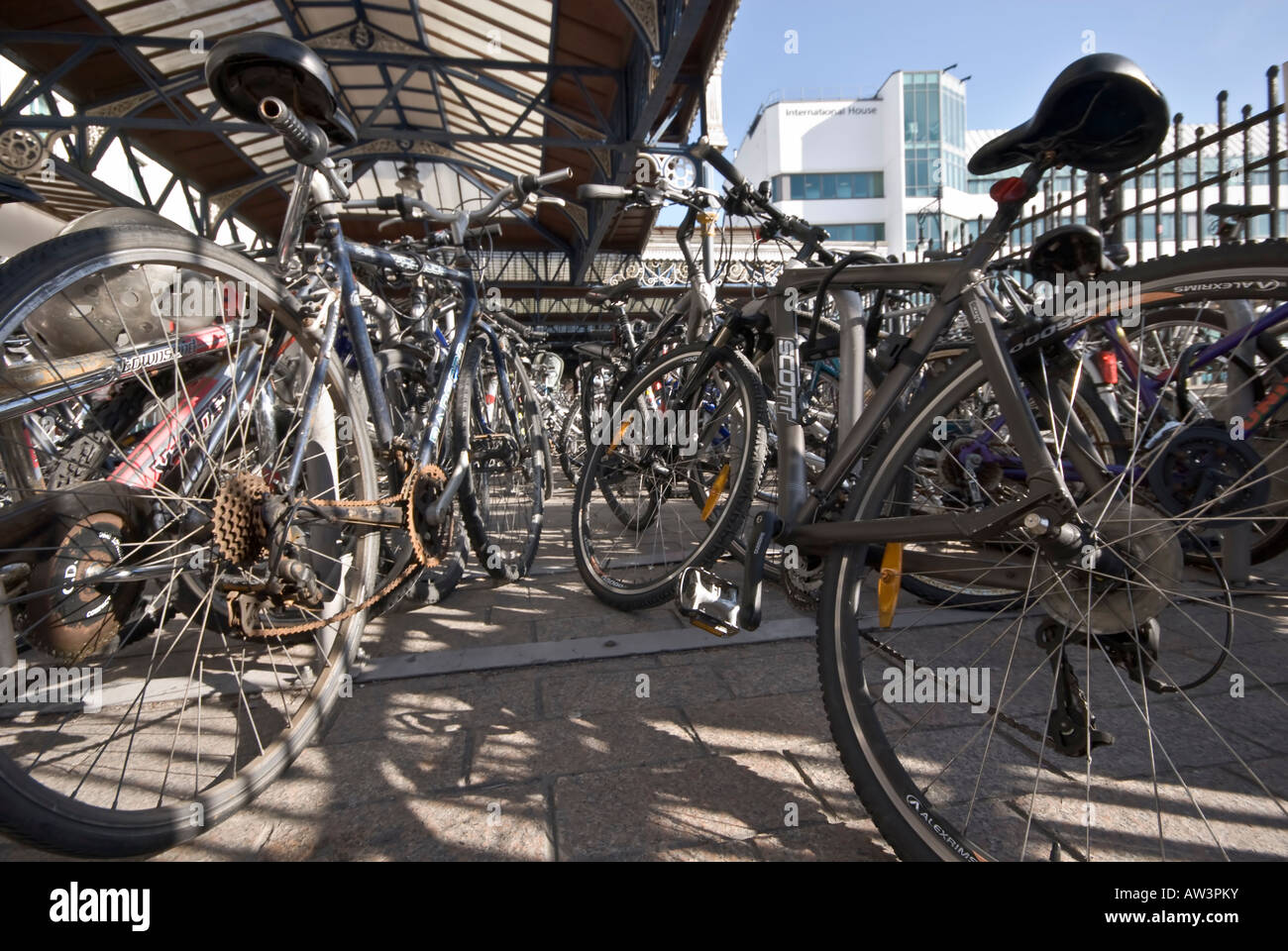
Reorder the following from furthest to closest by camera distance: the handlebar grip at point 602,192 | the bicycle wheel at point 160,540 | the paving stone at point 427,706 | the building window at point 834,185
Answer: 1. the building window at point 834,185
2. the handlebar grip at point 602,192
3. the paving stone at point 427,706
4. the bicycle wheel at point 160,540

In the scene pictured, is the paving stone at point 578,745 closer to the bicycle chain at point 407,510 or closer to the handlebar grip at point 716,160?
the bicycle chain at point 407,510

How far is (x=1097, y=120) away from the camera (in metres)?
1.18

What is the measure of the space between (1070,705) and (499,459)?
2495 millimetres

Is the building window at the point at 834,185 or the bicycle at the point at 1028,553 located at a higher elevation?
the building window at the point at 834,185

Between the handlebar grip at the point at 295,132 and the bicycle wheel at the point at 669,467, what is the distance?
1307mm

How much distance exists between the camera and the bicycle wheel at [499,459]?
105 inches

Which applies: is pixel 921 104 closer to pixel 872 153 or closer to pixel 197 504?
pixel 872 153

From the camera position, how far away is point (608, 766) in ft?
4.94

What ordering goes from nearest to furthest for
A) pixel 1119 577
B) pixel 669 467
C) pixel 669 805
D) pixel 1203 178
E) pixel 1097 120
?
pixel 1119 577
pixel 1097 120
pixel 669 805
pixel 669 467
pixel 1203 178

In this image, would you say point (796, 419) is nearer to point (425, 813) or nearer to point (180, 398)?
point (425, 813)
